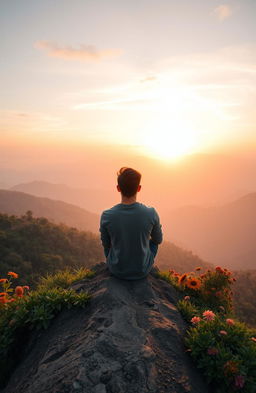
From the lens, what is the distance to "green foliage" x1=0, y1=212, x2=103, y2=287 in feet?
50.4

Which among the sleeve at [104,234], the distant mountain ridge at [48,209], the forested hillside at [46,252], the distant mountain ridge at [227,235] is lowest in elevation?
the distant mountain ridge at [227,235]

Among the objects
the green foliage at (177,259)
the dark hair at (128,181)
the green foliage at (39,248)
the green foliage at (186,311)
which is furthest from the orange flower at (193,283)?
the green foliage at (177,259)

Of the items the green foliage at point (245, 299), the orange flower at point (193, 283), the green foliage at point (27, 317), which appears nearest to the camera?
the green foliage at point (27, 317)

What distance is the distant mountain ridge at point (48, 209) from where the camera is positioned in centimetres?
8565

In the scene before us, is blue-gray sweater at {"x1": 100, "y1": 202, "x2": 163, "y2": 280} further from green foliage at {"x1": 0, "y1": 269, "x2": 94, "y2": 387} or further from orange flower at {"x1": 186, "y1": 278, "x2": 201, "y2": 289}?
orange flower at {"x1": 186, "y1": 278, "x2": 201, "y2": 289}

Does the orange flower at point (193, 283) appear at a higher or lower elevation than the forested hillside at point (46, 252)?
higher

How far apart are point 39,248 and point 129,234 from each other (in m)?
16.2

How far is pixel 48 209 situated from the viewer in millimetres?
92250

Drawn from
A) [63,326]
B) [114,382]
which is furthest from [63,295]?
[114,382]

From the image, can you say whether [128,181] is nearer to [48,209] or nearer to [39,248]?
[39,248]

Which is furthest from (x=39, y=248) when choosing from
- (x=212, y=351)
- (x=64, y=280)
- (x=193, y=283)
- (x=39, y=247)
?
(x=212, y=351)

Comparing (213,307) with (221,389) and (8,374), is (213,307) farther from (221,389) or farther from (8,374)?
(8,374)

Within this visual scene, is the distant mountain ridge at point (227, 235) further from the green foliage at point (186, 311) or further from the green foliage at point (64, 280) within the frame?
the green foliage at point (186, 311)

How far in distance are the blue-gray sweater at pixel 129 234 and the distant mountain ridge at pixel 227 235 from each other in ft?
367
